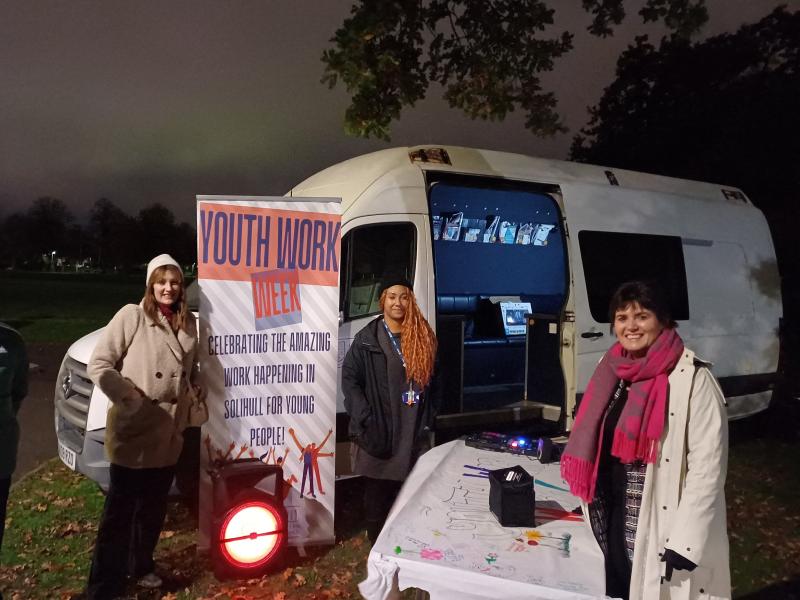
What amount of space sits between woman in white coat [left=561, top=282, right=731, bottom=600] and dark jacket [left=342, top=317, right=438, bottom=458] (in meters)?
1.75

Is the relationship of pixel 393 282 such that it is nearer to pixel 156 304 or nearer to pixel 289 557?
pixel 156 304

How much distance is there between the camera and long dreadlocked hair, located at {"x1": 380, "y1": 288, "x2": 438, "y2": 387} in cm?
397

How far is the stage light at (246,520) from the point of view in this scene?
3855mm

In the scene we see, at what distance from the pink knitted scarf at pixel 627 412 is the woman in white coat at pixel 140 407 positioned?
233cm

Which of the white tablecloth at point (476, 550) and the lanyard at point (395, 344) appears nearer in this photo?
the white tablecloth at point (476, 550)

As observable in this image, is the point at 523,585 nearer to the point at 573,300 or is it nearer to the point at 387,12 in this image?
the point at 573,300

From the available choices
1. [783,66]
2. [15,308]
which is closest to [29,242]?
[15,308]

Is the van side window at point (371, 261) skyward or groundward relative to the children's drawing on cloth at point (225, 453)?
skyward

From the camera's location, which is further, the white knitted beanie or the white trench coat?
the white knitted beanie

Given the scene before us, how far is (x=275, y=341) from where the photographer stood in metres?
4.25

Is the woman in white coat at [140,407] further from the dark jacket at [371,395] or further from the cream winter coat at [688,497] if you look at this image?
the cream winter coat at [688,497]

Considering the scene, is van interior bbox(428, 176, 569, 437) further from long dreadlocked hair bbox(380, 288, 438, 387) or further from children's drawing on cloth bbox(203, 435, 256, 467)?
children's drawing on cloth bbox(203, 435, 256, 467)

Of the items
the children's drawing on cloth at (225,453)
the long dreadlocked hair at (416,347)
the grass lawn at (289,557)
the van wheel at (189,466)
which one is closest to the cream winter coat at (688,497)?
the long dreadlocked hair at (416,347)

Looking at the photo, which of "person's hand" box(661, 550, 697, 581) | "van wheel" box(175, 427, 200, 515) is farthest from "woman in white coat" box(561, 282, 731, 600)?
"van wheel" box(175, 427, 200, 515)
